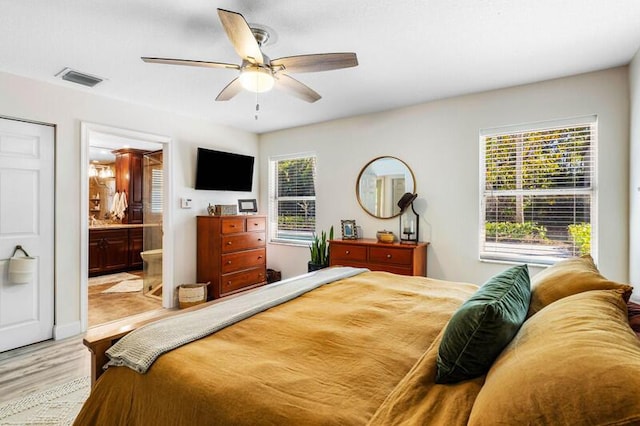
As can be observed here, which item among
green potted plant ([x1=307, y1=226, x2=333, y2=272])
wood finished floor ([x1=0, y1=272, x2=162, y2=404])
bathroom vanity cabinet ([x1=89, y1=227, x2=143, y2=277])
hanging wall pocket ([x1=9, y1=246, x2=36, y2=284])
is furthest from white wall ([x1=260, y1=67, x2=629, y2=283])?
bathroom vanity cabinet ([x1=89, y1=227, x2=143, y2=277])

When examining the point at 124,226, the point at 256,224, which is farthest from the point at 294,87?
the point at 124,226

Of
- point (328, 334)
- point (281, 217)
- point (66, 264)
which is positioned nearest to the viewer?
point (328, 334)

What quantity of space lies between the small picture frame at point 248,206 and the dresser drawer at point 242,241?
1.45 feet

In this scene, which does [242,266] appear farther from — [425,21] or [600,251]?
[600,251]

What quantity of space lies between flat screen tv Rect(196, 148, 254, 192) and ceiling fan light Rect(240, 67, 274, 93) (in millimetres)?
2317

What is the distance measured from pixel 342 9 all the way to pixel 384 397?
78.7 inches

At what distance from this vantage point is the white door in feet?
9.25

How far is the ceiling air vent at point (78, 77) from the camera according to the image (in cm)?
276

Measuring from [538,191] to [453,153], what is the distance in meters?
0.88

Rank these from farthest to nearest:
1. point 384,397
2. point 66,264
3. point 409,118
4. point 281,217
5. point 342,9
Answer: point 281,217 < point 409,118 < point 66,264 < point 342,9 < point 384,397

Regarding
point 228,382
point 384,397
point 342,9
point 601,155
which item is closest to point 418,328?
point 384,397

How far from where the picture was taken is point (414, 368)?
42.1 inches

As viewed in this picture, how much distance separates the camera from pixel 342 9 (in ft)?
6.27

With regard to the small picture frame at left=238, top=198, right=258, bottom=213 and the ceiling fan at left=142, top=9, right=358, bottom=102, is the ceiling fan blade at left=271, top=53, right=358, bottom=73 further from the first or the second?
the small picture frame at left=238, top=198, right=258, bottom=213
